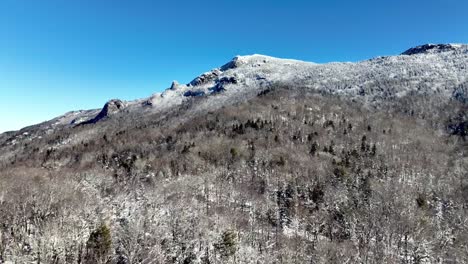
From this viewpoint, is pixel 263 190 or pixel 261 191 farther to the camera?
pixel 263 190

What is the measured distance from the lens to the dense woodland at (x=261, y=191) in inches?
1763

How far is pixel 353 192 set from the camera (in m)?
85.0

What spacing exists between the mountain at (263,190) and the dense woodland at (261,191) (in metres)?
0.34

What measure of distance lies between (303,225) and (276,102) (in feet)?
361

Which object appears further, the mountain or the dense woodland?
the mountain

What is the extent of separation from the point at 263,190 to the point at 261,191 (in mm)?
782

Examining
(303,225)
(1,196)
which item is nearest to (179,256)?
(1,196)

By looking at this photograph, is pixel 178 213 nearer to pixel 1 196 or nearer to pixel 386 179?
pixel 1 196

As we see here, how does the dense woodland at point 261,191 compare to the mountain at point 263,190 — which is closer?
the dense woodland at point 261,191

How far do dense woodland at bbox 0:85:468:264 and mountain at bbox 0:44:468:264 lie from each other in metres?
0.34

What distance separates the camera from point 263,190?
3573 inches

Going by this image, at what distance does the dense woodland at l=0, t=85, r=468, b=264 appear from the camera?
147ft

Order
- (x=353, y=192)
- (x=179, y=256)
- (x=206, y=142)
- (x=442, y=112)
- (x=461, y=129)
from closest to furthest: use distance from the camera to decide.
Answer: (x=179, y=256) → (x=353, y=192) → (x=206, y=142) → (x=461, y=129) → (x=442, y=112)

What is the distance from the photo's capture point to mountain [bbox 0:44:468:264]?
44969 millimetres
